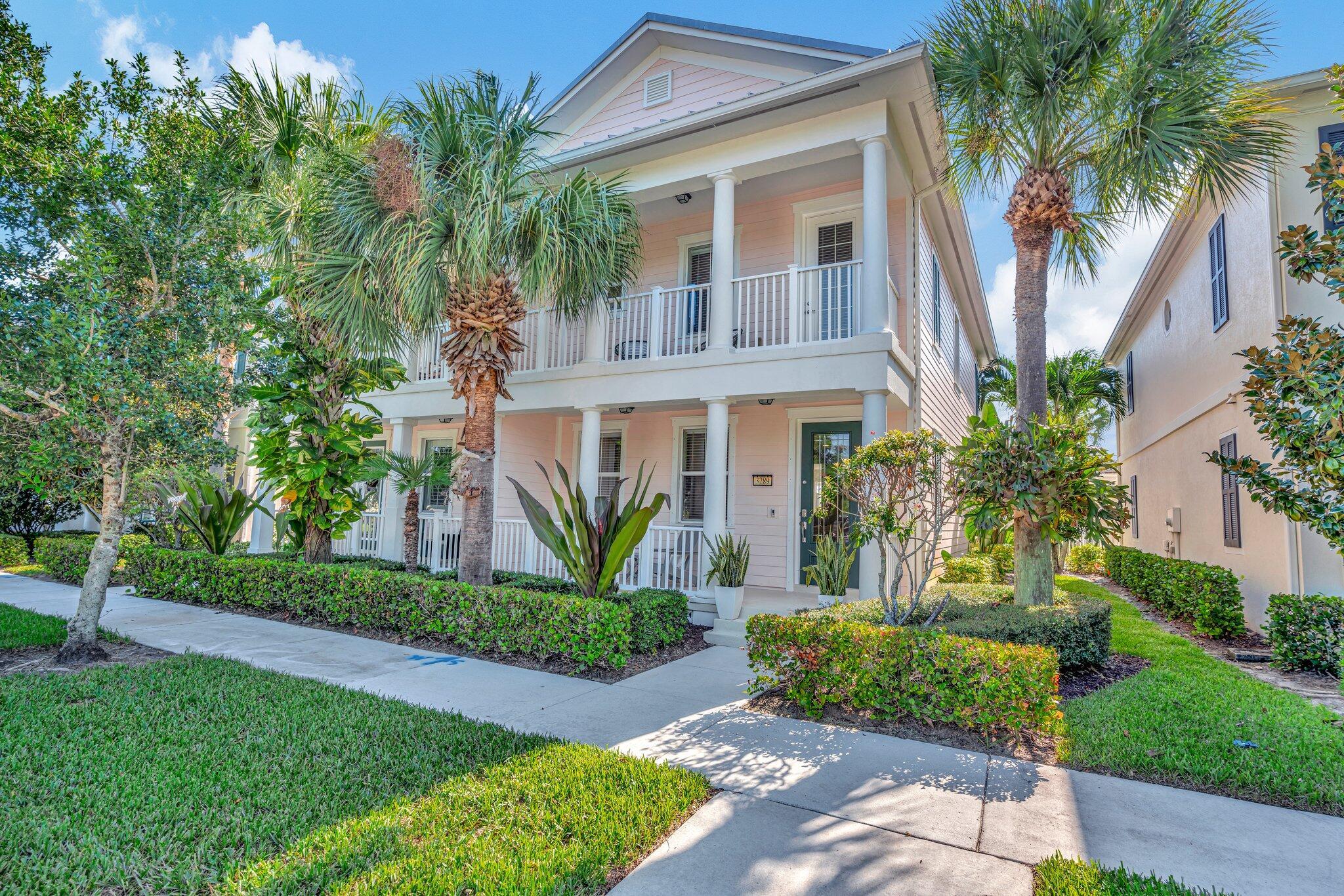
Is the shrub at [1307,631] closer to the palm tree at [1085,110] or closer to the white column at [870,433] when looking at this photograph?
the palm tree at [1085,110]

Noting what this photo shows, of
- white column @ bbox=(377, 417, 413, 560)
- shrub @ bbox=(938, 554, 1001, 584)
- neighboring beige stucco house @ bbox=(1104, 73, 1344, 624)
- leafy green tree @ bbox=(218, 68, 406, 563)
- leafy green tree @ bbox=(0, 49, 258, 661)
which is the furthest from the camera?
white column @ bbox=(377, 417, 413, 560)

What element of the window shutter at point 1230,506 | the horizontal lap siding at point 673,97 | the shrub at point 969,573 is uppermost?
the horizontal lap siding at point 673,97

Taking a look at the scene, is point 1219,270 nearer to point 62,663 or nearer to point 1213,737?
point 1213,737

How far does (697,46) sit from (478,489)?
7.63 meters

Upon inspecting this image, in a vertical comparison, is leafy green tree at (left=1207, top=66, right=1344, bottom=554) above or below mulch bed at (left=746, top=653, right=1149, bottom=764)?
above

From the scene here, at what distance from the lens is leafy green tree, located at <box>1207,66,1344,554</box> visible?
3234mm

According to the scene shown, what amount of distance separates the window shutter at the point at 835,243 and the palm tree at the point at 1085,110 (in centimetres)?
241

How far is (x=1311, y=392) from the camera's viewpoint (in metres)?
3.36

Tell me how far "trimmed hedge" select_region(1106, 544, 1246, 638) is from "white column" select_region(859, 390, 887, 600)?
431 centimetres

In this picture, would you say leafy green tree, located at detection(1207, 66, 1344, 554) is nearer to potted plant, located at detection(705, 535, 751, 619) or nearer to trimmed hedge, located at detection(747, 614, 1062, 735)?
trimmed hedge, located at detection(747, 614, 1062, 735)

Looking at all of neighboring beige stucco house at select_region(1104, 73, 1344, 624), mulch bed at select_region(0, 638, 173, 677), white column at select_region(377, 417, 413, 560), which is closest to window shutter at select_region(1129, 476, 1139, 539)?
neighboring beige stucco house at select_region(1104, 73, 1344, 624)

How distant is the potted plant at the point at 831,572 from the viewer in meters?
7.75

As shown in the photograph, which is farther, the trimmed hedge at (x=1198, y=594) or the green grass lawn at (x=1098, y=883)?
the trimmed hedge at (x=1198, y=594)

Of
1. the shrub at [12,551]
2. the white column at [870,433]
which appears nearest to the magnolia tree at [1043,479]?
the white column at [870,433]
